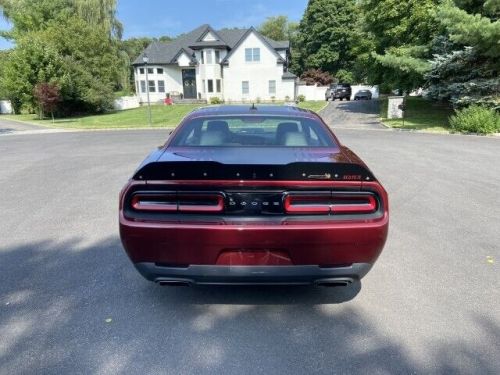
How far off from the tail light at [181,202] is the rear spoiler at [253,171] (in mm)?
118

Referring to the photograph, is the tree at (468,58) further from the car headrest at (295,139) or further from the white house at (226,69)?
the white house at (226,69)

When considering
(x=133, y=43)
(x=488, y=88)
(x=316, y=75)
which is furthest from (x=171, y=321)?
(x=133, y=43)

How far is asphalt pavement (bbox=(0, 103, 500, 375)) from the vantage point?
2.47 m

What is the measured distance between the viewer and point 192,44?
1623 inches

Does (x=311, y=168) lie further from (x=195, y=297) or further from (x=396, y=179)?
(x=396, y=179)

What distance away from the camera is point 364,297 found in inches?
128

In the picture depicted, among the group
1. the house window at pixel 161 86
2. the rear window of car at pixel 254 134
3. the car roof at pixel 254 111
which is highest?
the house window at pixel 161 86

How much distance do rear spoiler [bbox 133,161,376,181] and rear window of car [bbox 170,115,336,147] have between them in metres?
1.08

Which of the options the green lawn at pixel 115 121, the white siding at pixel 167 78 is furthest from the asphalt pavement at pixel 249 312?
the white siding at pixel 167 78

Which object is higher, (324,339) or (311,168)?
(311,168)

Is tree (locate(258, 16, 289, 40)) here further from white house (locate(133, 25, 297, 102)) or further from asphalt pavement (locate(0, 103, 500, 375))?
asphalt pavement (locate(0, 103, 500, 375))

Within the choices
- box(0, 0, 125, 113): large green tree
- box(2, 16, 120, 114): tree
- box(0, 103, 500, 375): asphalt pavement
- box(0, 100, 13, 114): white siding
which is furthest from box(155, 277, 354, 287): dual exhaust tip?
box(0, 100, 13, 114): white siding

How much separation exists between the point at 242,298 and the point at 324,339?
0.79 metres

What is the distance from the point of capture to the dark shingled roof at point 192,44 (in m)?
39.9
